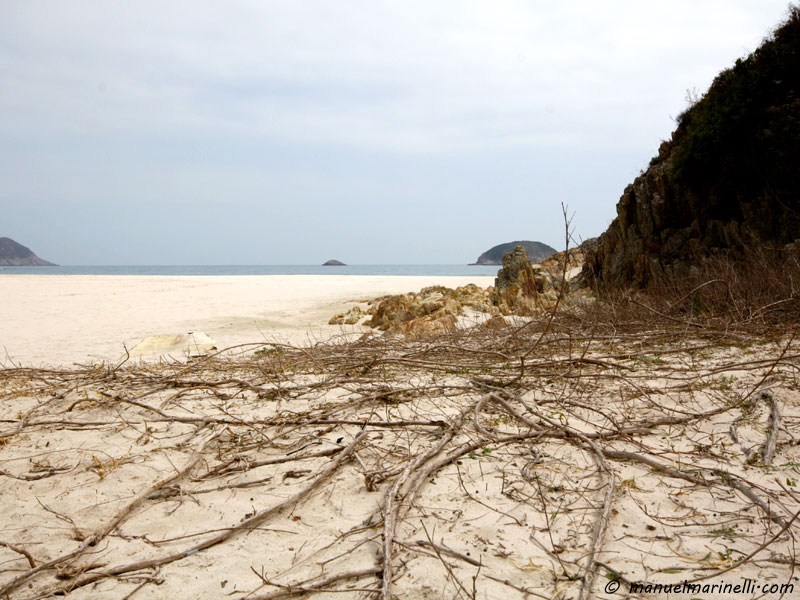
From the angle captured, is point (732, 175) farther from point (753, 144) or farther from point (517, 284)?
point (517, 284)

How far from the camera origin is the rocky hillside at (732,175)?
9.10 m

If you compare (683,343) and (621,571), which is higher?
(683,343)

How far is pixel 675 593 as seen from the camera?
1.47m

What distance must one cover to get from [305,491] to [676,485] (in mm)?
1592

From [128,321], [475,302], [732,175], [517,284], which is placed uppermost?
[732,175]

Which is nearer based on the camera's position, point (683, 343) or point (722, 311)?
point (683, 343)

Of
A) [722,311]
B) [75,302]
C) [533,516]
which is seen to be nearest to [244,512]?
[533,516]

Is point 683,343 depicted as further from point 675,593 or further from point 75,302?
point 75,302

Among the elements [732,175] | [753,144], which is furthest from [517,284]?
[753,144]

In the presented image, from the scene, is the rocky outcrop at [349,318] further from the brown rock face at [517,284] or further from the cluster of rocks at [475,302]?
the brown rock face at [517,284]

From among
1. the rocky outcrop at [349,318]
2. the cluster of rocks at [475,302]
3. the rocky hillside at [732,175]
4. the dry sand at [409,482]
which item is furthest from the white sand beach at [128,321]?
the rocky hillside at [732,175]

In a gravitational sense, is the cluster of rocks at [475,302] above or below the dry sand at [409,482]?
above

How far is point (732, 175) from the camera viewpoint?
9859 mm

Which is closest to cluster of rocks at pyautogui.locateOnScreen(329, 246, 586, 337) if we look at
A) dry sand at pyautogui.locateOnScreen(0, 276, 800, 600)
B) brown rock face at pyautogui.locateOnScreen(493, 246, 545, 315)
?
brown rock face at pyautogui.locateOnScreen(493, 246, 545, 315)
